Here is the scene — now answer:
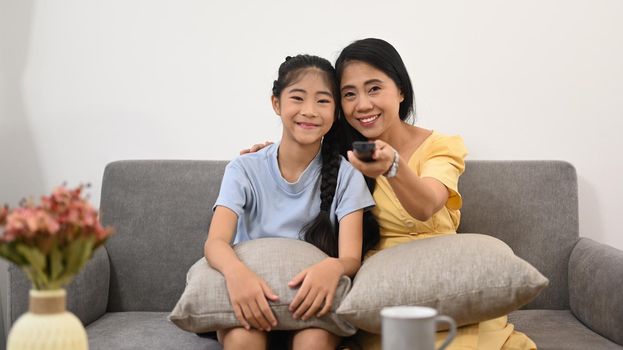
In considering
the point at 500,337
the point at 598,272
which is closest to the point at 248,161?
the point at 500,337

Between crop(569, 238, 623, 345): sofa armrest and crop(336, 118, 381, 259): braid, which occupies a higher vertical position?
crop(336, 118, 381, 259): braid

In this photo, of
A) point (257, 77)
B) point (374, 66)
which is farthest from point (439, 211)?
point (257, 77)

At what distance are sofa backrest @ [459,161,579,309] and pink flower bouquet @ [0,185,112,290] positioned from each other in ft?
4.12

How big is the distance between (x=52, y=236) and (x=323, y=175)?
938 mm

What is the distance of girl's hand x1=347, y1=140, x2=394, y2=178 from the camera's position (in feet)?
4.52

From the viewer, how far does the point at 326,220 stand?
1.78 meters

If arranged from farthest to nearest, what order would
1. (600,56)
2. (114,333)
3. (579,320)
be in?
(600,56) < (579,320) < (114,333)

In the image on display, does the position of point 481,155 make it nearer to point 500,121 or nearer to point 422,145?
point 500,121

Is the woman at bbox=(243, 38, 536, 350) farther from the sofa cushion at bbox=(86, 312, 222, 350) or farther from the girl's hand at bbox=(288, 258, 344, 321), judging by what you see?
the sofa cushion at bbox=(86, 312, 222, 350)

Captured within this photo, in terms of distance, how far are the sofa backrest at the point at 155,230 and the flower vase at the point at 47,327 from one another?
102cm

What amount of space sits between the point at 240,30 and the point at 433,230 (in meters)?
0.91

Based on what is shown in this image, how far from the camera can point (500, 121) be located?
2.24m

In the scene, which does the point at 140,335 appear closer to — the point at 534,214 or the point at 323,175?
the point at 323,175

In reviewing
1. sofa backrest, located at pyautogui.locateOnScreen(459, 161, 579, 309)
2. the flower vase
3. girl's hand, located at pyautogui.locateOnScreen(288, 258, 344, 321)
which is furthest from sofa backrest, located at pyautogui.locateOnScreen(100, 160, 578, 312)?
the flower vase
